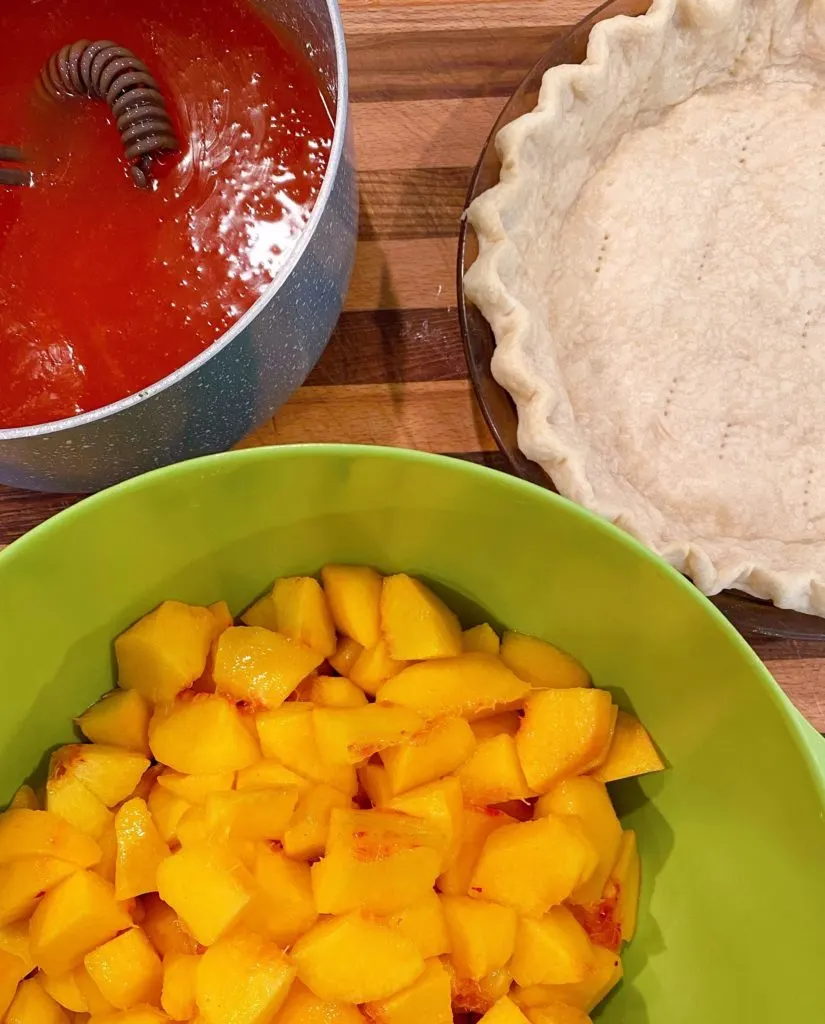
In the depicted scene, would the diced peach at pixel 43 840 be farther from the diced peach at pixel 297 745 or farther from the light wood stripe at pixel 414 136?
the light wood stripe at pixel 414 136

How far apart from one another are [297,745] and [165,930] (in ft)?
0.79

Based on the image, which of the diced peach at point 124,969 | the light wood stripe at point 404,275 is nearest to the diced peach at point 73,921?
the diced peach at point 124,969

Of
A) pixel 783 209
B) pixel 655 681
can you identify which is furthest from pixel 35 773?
pixel 783 209

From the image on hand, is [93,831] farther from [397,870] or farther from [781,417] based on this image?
[781,417]

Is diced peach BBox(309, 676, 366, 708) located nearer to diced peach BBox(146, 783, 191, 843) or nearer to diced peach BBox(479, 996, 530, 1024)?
diced peach BBox(146, 783, 191, 843)

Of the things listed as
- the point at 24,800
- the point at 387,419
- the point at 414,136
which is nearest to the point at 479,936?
the point at 24,800

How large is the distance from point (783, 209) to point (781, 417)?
0.93ft

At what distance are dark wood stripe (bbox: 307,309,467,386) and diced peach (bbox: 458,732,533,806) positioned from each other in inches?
19.0

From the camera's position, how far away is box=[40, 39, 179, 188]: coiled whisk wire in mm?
911

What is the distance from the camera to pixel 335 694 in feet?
3.23

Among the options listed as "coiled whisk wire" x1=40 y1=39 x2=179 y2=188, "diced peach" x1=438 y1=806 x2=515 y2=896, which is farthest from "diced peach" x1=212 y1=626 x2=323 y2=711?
"coiled whisk wire" x1=40 y1=39 x2=179 y2=188

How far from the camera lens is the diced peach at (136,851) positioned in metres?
0.92

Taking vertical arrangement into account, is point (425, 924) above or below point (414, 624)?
below

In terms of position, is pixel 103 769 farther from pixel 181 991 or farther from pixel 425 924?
pixel 425 924
